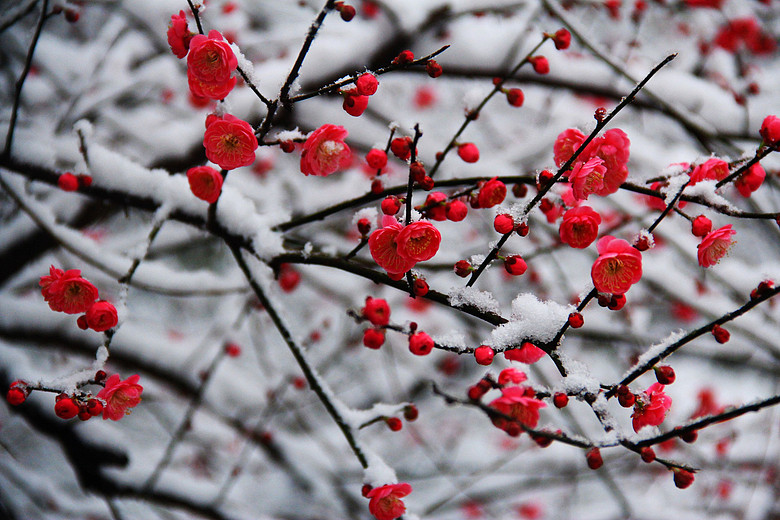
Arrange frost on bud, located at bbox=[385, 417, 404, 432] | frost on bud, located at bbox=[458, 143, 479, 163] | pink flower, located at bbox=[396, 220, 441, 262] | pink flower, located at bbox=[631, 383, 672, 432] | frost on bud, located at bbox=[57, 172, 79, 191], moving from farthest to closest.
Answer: frost on bud, located at bbox=[57, 172, 79, 191] → frost on bud, located at bbox=[458, 143, 479, 163] → frost on bud, located at bbox=[385, 417, 404, 432] → pink flower, located at bbox=[631, 383, 672, 432] → pink flower, located at bbox=[396, 220, 441, 262]

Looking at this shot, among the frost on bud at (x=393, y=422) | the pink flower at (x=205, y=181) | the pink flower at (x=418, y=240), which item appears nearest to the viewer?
the pink flower at (x=418, y=240)

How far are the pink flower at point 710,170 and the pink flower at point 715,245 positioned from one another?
5.3 inches

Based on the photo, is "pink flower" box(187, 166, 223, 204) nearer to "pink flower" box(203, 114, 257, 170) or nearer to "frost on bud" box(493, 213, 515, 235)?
"pink flower" box(203, 114, 257, 170)

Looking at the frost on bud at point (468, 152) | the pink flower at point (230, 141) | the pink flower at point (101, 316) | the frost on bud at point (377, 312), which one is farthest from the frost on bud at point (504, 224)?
the pink flower at point (101, 316)

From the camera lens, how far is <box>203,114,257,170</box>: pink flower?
1.06m

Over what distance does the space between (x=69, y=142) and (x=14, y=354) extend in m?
1.13

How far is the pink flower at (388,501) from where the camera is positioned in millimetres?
1178

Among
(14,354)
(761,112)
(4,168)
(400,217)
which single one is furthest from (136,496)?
(761,112)

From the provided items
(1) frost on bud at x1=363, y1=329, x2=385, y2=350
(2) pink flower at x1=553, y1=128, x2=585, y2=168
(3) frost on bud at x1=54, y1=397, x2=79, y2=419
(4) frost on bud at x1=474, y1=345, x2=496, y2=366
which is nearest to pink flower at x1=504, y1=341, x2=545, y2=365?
(4) frost on bud at x1=474, y1=345, x2=496, y2=366

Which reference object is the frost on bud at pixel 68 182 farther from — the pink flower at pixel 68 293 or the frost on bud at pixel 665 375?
the frost on bud at pixel 665 375

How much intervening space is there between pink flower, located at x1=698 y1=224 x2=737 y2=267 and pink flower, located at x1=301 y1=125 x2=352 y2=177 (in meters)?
0.93

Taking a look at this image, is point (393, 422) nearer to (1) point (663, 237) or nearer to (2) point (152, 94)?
(1) point (663, 237)

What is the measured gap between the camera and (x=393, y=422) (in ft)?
4.39

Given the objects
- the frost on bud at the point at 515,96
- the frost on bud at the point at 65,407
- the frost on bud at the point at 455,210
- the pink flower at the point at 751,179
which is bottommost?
the frost on bud at the point at 65,407
